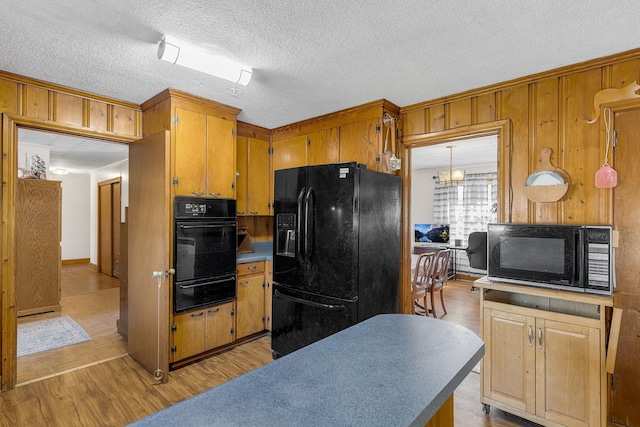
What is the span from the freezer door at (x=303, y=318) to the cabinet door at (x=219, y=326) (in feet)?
1.77

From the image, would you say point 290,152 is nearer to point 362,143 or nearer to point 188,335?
point 362,143

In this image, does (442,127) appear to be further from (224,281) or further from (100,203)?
(100,203)

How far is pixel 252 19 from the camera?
178 centimetres

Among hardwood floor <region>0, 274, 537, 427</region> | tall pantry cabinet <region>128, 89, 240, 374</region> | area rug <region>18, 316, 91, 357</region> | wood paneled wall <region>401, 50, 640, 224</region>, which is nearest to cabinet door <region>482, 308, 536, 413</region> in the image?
hardwood floor <region>0, 274, 537, 427</region>

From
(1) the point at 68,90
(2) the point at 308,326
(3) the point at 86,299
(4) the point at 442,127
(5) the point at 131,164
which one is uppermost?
(1) the point at 68,90

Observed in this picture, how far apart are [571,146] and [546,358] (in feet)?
4.77

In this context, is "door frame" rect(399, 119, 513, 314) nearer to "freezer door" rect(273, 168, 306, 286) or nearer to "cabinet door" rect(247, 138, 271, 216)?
"freezer door" rect(273, 168, 306, 286)

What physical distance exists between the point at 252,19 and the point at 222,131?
1608 millimetres

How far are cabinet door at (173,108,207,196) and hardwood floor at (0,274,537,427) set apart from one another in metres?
1.59

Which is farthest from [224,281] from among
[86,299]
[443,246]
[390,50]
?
[443,246]

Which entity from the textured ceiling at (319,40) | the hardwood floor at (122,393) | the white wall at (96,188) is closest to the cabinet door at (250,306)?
the hardwood floor at (122,393)

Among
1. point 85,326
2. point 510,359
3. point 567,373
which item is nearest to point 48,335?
point 85,326

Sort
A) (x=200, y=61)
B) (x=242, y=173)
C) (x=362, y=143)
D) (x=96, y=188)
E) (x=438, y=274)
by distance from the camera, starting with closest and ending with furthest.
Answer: (x=200, y=61) < (x=362, y=143) < (x=242, y=173) < (x=438, y=274) < (x=96, y=188)

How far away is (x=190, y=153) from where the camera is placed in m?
3.00
